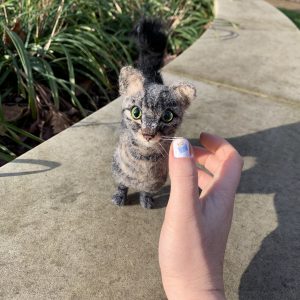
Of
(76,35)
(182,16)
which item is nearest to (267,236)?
(76,35)

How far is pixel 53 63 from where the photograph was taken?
349cm

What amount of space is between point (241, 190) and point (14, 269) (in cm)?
141

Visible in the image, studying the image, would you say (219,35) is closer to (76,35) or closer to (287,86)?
(287,86)

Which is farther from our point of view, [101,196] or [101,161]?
[101,161]

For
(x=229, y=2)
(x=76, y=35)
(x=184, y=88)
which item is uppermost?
(x=184, y=88)

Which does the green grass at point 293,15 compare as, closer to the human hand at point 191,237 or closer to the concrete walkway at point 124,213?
the concrete walkway at point 124,213

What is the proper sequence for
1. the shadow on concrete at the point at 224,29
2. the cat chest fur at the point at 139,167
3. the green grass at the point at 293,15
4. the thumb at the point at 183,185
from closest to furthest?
1. the thumb at the point at 183,185
2. the cat chest fur at the point at 139,167
3. the shadow on concrete at the point at 224,29
4. the green grass at the point at 293,15

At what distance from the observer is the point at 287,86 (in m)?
3.75

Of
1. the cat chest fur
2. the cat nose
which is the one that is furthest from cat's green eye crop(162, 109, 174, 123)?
the cat chest fur

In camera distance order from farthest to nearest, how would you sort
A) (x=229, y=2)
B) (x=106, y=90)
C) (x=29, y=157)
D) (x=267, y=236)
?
(x=229, y=2) → (x=106, y=90) → (x=29, y=157) → (x=267, y=236)

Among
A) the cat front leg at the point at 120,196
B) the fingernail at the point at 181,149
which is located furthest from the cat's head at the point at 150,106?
the cat front leg at the point at 120,196

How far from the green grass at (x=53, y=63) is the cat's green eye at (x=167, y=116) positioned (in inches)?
51.3

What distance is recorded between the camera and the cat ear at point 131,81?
191 centimetres

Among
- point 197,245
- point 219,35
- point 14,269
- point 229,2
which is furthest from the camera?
point 229,2
